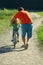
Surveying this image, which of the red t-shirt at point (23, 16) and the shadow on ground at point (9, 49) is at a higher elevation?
the red t-shirt at point (23, 16)

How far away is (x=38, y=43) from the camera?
555 inches

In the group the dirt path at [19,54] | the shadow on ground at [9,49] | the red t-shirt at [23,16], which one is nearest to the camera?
the dirt path at [19,54]

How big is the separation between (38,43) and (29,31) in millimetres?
1250

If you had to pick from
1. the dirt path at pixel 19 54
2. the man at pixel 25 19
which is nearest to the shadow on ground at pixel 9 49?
the dirt path at pixel 19 54

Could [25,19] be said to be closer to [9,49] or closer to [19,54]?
[9,49]

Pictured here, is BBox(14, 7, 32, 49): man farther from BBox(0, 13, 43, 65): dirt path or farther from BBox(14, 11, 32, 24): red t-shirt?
BBox(0, 13, 43, 65): dirt path

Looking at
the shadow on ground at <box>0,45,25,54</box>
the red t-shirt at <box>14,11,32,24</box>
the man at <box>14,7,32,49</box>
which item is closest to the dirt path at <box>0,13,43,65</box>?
the shadow on ground at <box>0,45,25,54</box>

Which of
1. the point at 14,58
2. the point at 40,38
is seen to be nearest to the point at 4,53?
the point at 14,58

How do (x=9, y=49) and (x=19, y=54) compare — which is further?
(x=9, y=49)

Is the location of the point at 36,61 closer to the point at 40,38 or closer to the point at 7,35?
the point at 40,38

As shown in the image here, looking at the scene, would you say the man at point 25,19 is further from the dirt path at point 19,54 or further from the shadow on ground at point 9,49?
the dirt path at point 19,54

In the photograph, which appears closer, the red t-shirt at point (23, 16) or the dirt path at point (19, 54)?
the dirt path at point (19, 54)

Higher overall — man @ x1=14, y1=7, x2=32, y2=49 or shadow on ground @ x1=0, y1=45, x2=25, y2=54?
man @ x1=14, y1=7, x2=32, y2=49

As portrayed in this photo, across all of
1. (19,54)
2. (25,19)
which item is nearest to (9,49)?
(19,54)
